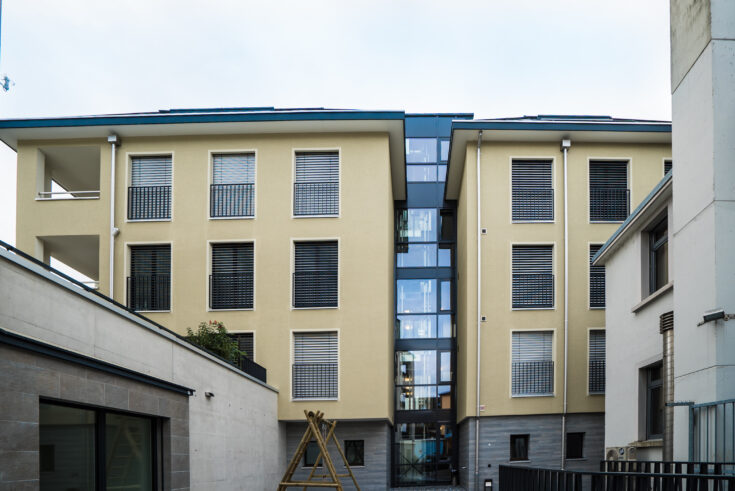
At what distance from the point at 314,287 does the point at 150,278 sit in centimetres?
440

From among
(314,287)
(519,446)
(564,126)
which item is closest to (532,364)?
(519,446)

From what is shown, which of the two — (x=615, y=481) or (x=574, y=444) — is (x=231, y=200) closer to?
(x=574, y=444)

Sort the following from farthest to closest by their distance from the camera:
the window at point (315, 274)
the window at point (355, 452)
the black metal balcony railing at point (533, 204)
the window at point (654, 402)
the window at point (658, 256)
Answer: the black metal balcony railing at point (533, 204) < the window at point (355, 452) < the window at point (315, 274) < the window at point (654, 402) < the window at point (658, 256)

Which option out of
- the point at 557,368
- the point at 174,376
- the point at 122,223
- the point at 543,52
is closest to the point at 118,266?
the point at 122,223

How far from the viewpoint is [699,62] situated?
374 inches

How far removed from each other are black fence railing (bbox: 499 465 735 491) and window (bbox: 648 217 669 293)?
4868 mm

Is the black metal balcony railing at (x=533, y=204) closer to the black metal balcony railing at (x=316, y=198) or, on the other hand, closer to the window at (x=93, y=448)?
the black metal balcony railing at (x=316, y=198)

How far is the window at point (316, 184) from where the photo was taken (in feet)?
67.2

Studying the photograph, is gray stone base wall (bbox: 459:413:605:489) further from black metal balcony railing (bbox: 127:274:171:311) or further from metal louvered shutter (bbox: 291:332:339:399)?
black metal balcony railing (bbox: 127:274:171:311)

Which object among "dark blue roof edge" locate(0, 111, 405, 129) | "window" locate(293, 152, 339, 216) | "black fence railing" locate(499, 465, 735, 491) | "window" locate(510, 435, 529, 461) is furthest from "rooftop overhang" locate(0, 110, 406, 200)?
"black fence railing" locate(499, 465, 735, 491)

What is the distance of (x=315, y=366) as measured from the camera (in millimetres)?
19969

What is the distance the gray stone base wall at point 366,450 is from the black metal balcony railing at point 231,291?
361 cm

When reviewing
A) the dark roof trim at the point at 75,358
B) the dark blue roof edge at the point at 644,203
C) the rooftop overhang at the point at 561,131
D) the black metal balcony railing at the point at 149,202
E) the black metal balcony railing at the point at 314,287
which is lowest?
the dark roof trim at the point at 75,358

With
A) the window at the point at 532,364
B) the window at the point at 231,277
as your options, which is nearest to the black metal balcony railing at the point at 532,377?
the window at the point at 532,364
